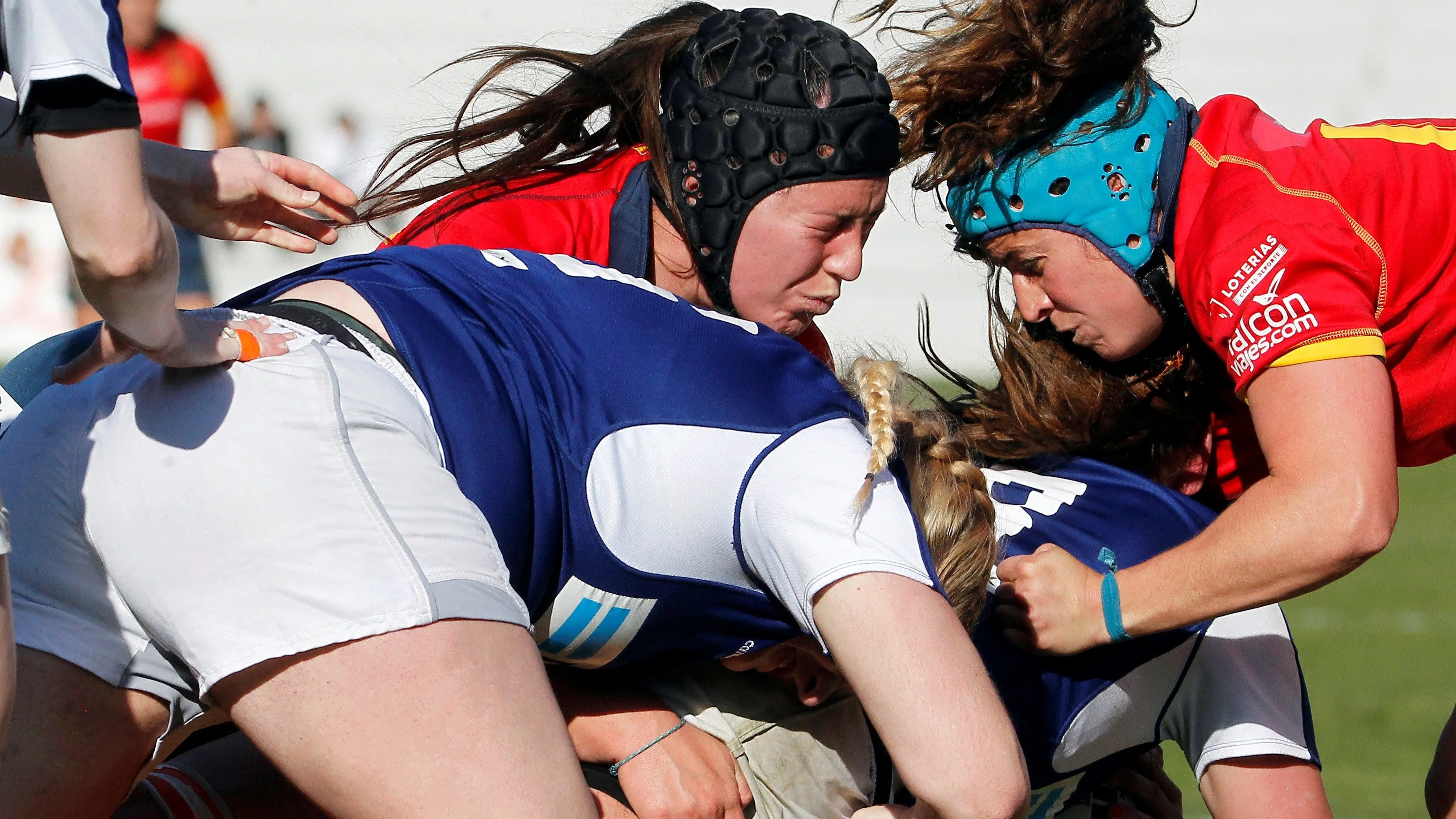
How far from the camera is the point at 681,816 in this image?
2.09 metres

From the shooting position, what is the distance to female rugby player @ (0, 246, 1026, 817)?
1.56 meters

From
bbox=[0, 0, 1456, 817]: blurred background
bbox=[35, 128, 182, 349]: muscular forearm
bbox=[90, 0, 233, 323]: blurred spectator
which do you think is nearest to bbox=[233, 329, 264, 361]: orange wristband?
bbox=[35, 128, 182, 349]: muscular forearm

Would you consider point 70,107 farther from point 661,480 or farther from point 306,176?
point 661,480

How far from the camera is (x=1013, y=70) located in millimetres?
2764

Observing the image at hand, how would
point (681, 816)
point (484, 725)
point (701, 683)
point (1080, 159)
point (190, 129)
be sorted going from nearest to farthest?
point (484, 725) < point (681, 816) < point (701, 683) < point (1080, 159) < point (190, 129)

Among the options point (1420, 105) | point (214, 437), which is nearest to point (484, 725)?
point (214, 437)

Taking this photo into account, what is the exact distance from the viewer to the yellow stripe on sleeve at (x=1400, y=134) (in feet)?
9.11

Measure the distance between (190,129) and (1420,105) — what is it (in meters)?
13.1

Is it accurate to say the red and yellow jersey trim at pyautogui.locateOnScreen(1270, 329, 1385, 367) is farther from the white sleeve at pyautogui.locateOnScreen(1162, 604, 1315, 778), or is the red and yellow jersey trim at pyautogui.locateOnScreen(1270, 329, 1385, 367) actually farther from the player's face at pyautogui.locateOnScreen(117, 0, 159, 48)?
the player's face at pyautogui.locateOnScreen(117, 0, 159, 48)

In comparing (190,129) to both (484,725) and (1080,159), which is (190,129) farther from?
(484,725)

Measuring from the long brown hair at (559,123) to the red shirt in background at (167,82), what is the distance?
171 inches

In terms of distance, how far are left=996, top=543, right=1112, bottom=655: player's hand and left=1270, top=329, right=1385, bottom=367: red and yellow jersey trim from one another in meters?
0.51

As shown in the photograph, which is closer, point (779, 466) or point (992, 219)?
point (779, 466)

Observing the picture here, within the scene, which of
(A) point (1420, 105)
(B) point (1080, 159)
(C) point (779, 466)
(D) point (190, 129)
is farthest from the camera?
(A) point (1420, 105)
